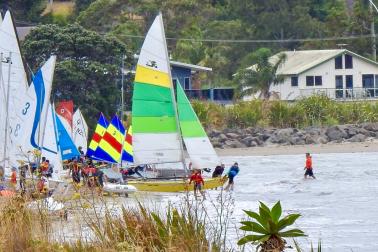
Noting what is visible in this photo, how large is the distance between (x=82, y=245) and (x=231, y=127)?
54022 mm

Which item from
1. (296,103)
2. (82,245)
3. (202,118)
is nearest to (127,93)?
(202,118)

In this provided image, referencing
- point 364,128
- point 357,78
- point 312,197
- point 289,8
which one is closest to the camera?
point 312,197

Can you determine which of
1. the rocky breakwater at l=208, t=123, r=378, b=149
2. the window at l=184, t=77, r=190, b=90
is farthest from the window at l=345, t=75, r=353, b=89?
the rocky breakwater at l=208, t=123, r=378, b=149

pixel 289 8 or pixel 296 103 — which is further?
pixel 289 8

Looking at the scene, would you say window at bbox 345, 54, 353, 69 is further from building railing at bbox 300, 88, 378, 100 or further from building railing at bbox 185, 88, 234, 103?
building railing at bbox 185, 88, 234, 103

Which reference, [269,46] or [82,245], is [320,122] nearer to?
[269,46]

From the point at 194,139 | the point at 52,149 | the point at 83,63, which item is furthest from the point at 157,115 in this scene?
the point at 83,63

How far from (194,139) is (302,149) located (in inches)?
971

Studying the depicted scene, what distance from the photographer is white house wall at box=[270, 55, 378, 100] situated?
73438mm

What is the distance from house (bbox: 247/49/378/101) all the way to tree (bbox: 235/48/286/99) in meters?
1.38

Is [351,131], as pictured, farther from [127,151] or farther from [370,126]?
[127,151]

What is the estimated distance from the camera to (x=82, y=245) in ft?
38.9

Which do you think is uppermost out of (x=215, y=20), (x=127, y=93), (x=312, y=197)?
(x=215, y=20)

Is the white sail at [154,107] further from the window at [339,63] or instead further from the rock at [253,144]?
the window at [339,63]
